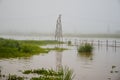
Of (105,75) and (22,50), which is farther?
(22,50)

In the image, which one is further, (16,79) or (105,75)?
(105,75)

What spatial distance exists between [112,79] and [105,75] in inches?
26.6

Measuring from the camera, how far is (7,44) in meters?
14.8

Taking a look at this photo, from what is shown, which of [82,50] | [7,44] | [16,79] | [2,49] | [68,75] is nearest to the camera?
[68,75]

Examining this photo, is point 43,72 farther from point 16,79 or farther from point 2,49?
point 2,49

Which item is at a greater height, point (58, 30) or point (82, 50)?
point (58, 30)

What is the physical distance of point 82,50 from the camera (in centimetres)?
1664

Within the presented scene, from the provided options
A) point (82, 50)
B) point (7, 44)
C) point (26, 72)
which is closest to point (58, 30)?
point (82, 50)

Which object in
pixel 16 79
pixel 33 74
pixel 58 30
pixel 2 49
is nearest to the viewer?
pixel 16 79

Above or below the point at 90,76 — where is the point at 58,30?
Answer: above

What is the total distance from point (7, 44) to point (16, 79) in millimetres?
9101

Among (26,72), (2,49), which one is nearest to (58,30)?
(2,49)

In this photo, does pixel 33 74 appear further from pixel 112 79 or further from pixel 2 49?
pixel 2 49

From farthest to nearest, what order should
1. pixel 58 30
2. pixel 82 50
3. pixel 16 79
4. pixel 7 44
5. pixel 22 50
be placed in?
pixel 58 30 < pixel 82 50 < pixel 7 44 < pixel 22 50 < pixel 16 79
